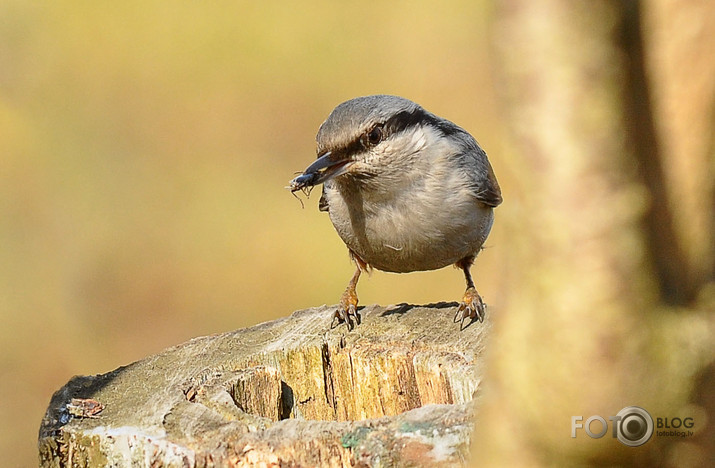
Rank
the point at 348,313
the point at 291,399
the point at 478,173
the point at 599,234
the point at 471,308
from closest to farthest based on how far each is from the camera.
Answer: the point at 599,234
the point at 291,399
the point at 471,308
the point at 348,313
the point at 478,173

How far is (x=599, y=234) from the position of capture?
1.19m

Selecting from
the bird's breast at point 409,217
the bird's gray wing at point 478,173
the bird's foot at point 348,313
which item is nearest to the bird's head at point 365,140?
the bird's breast at point 409,217

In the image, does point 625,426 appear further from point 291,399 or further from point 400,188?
point 400,188

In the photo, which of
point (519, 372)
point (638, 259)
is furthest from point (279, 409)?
point (638, 259)

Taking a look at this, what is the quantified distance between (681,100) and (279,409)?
6.21ft

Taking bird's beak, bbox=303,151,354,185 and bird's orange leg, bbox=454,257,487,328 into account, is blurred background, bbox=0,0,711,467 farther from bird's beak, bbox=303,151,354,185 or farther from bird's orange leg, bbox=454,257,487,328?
bird's beak, bbox=303,151,354,185

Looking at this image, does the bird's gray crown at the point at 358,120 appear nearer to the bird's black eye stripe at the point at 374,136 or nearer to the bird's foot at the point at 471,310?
the bird's black eye stripe at the point at 374,136

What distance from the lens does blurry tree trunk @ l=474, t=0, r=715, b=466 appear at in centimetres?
114

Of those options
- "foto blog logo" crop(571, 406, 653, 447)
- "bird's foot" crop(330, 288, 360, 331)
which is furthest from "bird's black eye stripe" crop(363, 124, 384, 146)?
"foto blog logo" crop(571, 406, 653, 447)

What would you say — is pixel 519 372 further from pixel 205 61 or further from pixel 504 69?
pixel 205 61

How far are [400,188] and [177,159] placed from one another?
287 centimetres

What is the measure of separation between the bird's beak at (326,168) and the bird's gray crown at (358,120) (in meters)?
0.04

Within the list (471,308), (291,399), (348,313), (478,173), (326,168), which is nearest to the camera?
(291,399)

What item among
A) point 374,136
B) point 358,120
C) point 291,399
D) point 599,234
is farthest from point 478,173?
point 599,234
